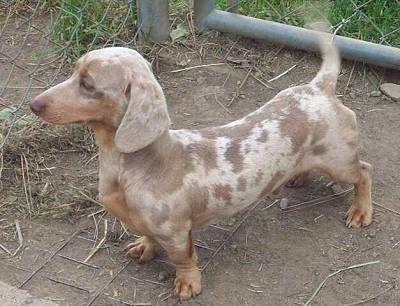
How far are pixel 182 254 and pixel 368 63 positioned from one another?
5.95ft

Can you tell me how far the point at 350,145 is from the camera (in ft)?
11.0

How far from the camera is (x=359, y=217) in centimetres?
347

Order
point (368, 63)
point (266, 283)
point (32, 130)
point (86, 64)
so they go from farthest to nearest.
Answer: point (368, 63), point (32, 130), point (266, 283), point (86, 64)

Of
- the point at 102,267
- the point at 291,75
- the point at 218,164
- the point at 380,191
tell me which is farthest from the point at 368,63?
the point at 102,267

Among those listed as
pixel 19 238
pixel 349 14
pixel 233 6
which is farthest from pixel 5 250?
pixel 349 14

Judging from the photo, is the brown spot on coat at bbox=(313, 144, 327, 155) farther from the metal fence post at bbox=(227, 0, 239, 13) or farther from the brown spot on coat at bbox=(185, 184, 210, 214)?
the metal fence post at bbox=(227, 0, 239, 13)

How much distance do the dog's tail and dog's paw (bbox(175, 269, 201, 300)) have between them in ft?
2.96

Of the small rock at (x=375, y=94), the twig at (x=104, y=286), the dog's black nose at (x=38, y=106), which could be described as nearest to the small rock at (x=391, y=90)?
the small rock at (x=375, y=94)

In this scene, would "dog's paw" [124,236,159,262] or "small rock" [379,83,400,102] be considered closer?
"dog's paw" [124,236,159,262]

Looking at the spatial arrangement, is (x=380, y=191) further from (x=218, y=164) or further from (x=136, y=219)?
(x=136, y=219)

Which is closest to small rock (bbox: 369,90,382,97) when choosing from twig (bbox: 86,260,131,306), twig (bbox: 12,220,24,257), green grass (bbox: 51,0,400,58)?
green grass (bbox: 51,0,400,58)

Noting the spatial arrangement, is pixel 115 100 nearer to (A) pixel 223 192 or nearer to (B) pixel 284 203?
(A) pixel 223 192

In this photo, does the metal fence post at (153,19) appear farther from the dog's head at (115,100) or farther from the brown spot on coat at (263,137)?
the dog's head at (115,100)

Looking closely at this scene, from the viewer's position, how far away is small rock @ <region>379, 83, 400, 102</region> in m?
4.27
